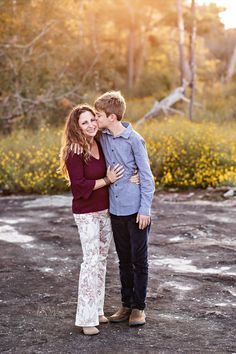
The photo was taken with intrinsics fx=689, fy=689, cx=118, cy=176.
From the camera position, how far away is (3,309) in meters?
5.37

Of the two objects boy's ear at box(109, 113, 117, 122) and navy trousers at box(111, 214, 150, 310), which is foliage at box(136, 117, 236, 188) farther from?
boy's ear at box(109, 113, 117, 122)

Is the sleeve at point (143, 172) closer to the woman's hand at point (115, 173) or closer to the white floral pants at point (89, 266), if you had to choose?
the woman's hand at point (115, 173)

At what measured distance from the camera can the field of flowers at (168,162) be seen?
39.5 feet

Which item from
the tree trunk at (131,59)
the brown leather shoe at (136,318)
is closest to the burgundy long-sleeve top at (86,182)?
the brown leather shoe at (136,318)

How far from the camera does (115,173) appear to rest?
4613 mm

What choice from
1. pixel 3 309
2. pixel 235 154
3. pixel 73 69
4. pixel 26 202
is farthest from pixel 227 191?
pixel 73 69

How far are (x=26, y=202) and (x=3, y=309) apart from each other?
5.91 metres

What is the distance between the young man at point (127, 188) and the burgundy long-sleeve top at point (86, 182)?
2.4 inches

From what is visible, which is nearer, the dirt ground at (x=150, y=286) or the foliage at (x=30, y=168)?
the dirt ground at (x=150, y=286)

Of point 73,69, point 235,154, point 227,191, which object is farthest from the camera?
point 73,69

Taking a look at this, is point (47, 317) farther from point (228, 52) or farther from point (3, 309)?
point (228, 52)

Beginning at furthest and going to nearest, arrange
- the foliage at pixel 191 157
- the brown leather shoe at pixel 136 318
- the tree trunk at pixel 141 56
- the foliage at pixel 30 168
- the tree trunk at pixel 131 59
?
the tree trunk at pixel 141 56 → the tree trunk at pixel 131 59 → the foliage at pixel 30 168 → the foliage at pixel 191 157 → the brown leather shoe at pixel 136 318

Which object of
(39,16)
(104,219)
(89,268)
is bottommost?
(89,268)

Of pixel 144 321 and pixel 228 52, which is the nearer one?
pixel 144 321
